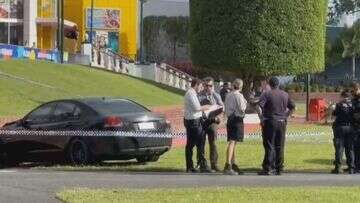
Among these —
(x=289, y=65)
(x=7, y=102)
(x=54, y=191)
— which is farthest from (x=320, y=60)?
(x=54, y=191)

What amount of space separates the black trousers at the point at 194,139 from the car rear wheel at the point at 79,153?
84.9 inches

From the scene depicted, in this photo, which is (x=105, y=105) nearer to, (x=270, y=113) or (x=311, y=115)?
(x=270, y=113)

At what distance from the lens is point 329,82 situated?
65688 millimetres

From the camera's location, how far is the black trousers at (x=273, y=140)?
15133 mm

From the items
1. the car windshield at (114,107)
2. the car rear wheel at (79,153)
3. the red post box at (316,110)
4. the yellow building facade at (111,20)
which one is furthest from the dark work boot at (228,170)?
the yellow building facade at (111,20)

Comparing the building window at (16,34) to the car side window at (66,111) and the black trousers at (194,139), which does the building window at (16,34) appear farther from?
the black trousers at (194,139)

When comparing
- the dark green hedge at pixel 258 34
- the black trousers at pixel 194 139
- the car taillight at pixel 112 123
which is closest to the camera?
the black trousers at pixel 194 139

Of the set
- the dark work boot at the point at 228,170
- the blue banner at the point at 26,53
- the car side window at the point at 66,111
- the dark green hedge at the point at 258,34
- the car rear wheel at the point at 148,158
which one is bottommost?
the car rear wheel at the point at 148,158

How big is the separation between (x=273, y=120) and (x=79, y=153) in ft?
13.8

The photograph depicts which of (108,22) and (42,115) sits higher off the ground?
(108,22)

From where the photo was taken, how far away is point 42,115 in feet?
57.7

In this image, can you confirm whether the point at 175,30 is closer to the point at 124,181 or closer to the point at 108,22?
the point at 108,22

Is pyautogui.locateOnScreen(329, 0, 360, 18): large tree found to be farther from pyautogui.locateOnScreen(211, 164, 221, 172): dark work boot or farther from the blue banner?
pyautogui.locateOnScreen(211, 164, 221, 172): dark work boot

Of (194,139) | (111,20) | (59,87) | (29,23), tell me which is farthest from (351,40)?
(194,139)
